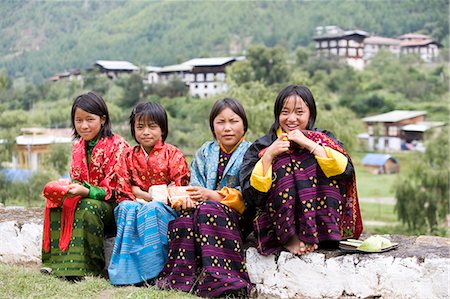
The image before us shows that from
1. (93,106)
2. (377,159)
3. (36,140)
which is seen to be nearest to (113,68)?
(36,140)

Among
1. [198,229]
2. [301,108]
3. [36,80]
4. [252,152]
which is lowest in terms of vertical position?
[198,229]

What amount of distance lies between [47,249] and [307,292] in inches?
57.0

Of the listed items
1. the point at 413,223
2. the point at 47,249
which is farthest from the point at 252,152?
the point at 413,223

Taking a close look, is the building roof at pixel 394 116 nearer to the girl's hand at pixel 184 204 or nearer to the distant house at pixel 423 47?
the distant house at pixel 423 47

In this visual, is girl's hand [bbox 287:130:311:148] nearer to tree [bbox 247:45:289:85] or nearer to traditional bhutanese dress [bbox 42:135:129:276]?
traditional bhutanese dress [bbox 42:135:129:276]

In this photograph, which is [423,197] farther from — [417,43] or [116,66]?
[417,43]

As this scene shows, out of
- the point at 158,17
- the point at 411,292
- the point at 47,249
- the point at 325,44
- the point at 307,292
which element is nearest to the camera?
the point at 411,292

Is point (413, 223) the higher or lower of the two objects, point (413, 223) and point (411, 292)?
the lower

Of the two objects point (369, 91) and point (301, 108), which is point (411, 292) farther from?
point (369, 91)

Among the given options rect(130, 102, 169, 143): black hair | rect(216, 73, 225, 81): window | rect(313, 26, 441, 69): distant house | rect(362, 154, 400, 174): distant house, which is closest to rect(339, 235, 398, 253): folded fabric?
rect(130, 102, 169, 143): black hair

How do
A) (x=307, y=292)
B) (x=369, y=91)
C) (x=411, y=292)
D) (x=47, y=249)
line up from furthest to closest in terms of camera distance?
1. (x=369, y=91)
2. (x=47, y=249)
3. (x=307, y=292)
4. (x=411, y=292)

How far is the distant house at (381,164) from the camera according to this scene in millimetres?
29812

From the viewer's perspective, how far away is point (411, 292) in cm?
271

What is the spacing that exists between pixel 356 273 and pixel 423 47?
182 feet
